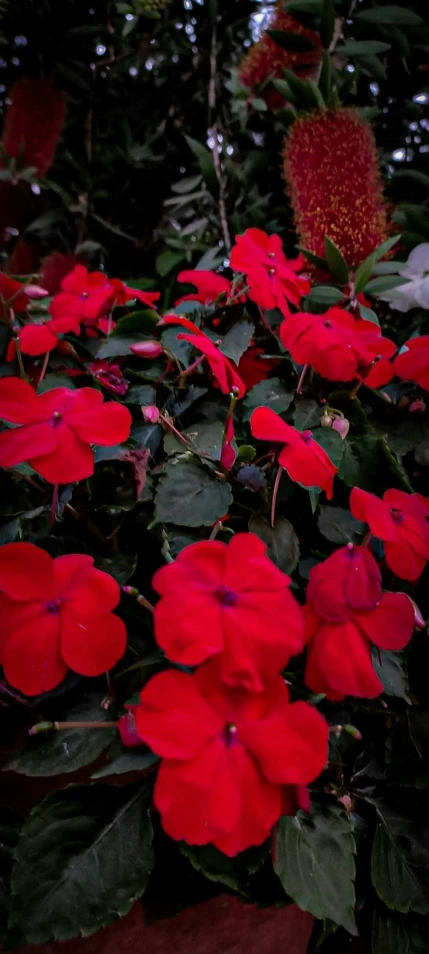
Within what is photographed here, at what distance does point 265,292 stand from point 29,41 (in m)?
0.79

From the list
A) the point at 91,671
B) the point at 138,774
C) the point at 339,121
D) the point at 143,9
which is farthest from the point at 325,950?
the point at 143,9

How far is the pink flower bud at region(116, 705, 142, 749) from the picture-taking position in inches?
13.3

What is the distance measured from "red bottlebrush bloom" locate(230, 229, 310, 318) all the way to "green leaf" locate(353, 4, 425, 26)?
435 mm

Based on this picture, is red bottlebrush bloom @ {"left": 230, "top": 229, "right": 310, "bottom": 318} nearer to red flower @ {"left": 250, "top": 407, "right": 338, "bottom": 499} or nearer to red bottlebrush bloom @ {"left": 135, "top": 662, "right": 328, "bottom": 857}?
red flower @ {"left": 250, "top": 407, "right": 338, "bottom": 499}

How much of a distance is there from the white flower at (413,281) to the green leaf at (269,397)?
0.21m

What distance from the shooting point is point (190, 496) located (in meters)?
0.40

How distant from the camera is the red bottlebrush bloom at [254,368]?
0.57m

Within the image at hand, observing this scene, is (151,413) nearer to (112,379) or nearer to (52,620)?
(112,379)

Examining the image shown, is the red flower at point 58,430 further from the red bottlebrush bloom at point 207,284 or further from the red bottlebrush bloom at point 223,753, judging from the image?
the red bottlebrush bloom at point 207,284

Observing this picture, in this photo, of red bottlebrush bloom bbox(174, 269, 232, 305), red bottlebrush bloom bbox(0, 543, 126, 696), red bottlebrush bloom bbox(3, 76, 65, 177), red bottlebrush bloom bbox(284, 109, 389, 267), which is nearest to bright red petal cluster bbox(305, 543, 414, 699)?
red bottlebrush bloom bbox(0, 543, 126, 696)

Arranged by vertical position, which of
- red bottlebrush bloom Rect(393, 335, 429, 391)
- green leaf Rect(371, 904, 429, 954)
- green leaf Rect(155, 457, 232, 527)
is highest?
red bottlebrush bloom Rect(393, 335, 429, 391)

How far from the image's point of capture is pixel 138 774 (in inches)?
15.8

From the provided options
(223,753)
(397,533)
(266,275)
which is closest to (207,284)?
(266,275)

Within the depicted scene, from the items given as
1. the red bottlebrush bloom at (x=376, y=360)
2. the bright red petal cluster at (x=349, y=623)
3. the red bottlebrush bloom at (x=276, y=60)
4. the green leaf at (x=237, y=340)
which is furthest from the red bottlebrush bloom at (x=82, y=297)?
the red bottlebrush bloom at (x=276, y=60)
